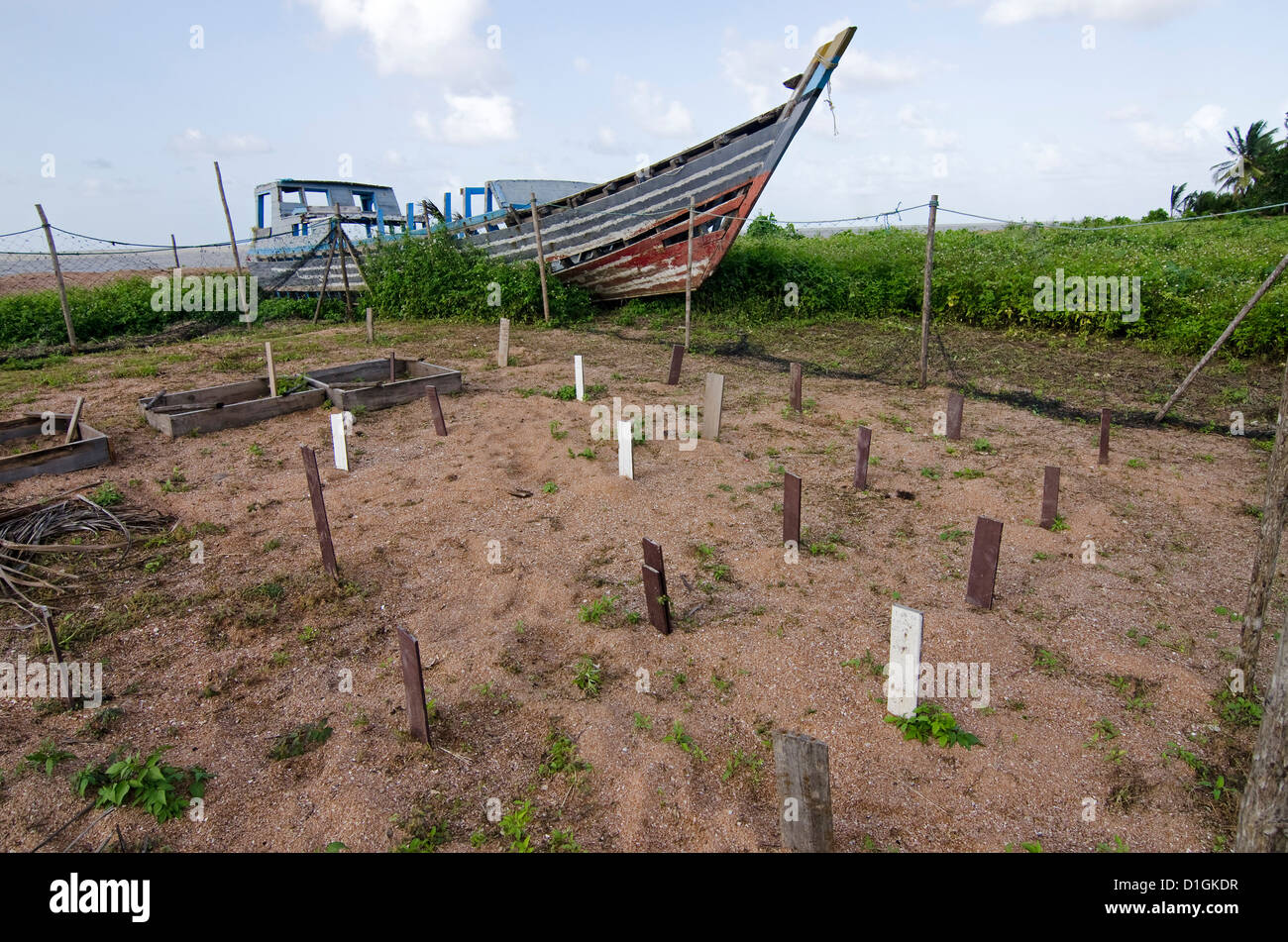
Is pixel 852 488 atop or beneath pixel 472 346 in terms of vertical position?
beneath

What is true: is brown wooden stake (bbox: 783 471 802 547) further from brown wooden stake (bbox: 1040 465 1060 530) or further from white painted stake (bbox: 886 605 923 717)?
brown wooden stake (bbox: 1040 465 1060 530)

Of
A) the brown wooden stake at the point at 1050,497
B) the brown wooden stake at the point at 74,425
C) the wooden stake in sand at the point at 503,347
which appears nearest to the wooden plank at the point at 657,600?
the brown wooden stake at the point at 1050,497

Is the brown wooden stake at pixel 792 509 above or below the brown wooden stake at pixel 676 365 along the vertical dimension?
below

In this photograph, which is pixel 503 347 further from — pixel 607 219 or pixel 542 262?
pixel 607 219

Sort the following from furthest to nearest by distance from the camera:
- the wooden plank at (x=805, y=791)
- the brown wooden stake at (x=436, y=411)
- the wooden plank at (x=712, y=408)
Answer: the brown wooden stake at (x=436, y=411)
the wooden plank at (x=712, y=408)
the wooden plank at (x=805, y=791)

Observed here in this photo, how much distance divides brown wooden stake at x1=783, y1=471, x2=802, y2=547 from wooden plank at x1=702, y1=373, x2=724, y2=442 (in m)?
2.42

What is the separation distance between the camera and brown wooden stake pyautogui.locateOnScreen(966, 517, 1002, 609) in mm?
4648

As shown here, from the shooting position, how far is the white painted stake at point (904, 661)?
12.1ft

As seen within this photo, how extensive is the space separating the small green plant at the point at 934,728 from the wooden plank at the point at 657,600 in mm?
1412

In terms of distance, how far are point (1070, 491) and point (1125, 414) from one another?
3146 millimetres

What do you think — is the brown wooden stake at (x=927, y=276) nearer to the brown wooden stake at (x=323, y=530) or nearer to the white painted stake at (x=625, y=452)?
the white painted stake at (x=625, y=452)
